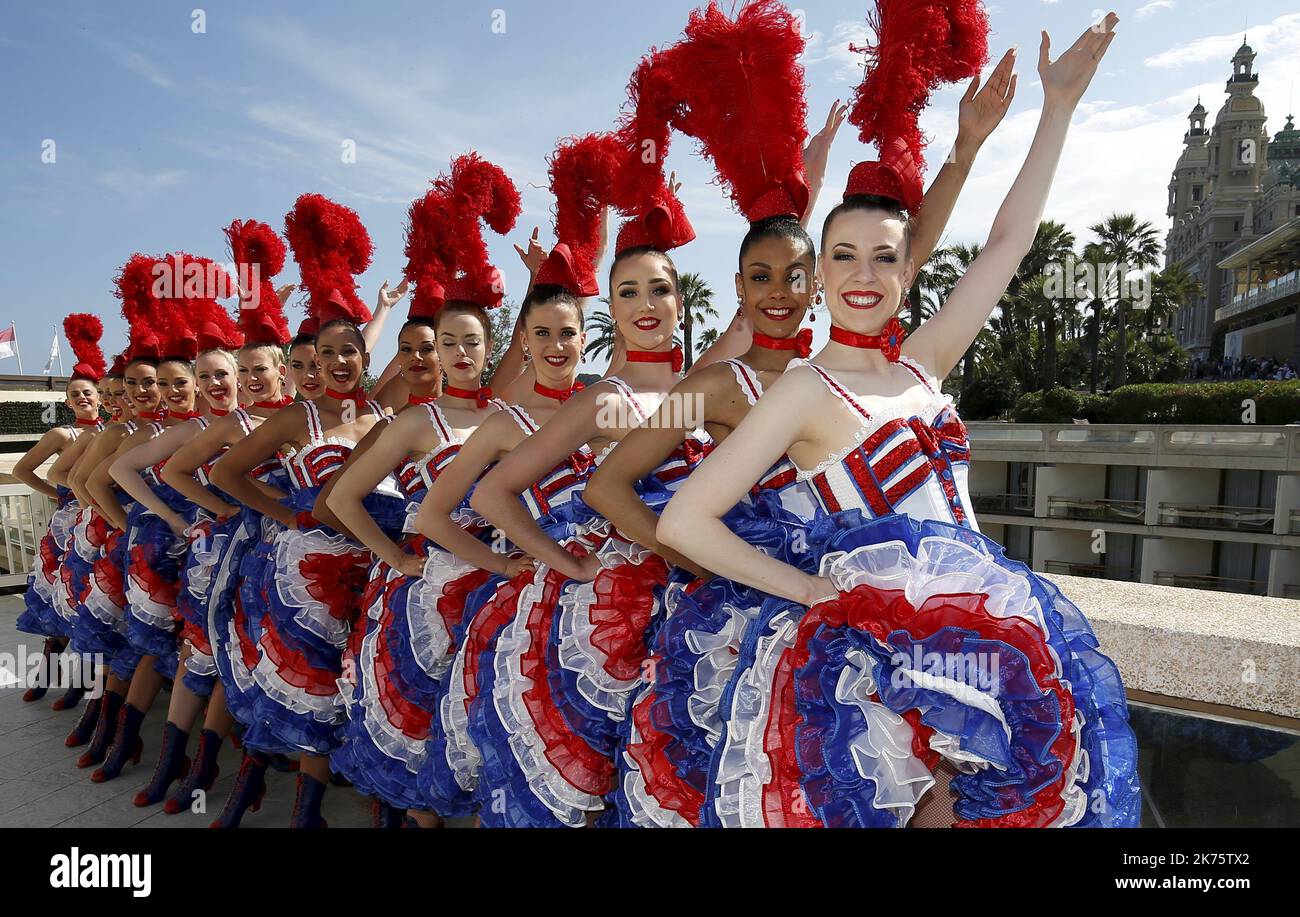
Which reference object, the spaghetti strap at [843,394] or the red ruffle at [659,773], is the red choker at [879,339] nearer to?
the spaghetti strap at [843,394]

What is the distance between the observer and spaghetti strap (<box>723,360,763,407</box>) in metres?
2.18

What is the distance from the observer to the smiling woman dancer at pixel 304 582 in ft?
11.6

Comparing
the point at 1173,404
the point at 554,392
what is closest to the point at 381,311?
the point at 554,392

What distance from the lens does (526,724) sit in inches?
97.4

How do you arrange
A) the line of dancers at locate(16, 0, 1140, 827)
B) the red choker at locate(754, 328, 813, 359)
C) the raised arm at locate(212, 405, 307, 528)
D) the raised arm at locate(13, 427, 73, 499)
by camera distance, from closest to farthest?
the line of dancers at locate(16, 0, 1140, 827), the red choker at locate(754, 328, 813, 359), the raised arm at locate(212, 405, 307, 528), the raised arm at locate(13, 427, 73, 499)

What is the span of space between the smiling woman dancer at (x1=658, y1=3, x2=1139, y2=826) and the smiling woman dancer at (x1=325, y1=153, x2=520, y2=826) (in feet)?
4.75

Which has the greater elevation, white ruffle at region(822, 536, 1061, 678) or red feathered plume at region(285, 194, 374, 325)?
red feathered plume at region(285, 194, 374, 325)

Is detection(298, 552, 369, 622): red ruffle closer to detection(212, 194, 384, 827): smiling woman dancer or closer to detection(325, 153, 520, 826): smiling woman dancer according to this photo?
detection(212, 194, 384, 827): smiling woman dancer

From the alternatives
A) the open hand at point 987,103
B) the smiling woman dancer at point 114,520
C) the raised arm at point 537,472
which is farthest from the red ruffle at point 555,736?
the smiling woman dancer at point 114,520

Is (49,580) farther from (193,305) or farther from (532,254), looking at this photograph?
(532,254)

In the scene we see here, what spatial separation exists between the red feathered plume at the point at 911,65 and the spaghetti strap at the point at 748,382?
538 millimetres

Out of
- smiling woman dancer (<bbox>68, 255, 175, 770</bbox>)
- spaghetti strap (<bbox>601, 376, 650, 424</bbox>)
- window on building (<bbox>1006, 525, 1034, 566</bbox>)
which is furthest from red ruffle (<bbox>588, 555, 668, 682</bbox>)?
window on building (<bbox>1006, 525, 1034, 566</bbox>)

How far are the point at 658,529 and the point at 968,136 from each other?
143 cm

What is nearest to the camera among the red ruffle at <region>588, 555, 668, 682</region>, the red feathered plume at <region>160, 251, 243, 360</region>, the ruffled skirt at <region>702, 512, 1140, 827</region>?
the ruffled skirt at <region>702, 512, 1140, 827</region>
